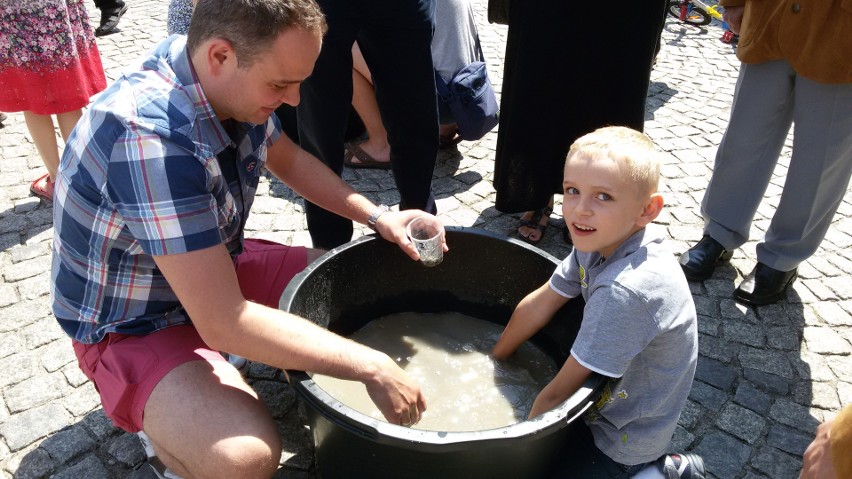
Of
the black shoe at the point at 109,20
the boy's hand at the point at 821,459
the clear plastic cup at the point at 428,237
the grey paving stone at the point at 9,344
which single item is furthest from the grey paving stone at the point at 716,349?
the black shoe at the point at 109,20

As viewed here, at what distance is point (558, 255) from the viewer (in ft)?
12.3

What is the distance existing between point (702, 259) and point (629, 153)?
184 centimetres

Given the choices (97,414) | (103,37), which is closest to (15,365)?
(97,414)

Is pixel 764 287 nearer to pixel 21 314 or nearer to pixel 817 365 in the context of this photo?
pixel 817 365

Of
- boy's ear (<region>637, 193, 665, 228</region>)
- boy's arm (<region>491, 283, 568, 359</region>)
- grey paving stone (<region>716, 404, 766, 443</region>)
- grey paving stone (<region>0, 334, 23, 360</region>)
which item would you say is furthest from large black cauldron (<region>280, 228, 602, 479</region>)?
grey paving stone (<region>0, 334, 23, 360</region>)

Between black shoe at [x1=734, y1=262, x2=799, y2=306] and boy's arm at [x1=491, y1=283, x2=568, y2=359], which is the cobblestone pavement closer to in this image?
black shoe at [x1=734, y1=262, x2=799, y2=306]

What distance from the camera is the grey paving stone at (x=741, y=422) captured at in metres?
2.67

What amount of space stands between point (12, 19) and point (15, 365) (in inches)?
76.1

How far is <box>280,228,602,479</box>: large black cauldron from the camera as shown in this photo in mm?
1797

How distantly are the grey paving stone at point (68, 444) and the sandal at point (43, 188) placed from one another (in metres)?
1.97

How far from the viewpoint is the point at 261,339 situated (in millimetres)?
1922

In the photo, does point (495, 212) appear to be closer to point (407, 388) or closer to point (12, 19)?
point (407, 388)

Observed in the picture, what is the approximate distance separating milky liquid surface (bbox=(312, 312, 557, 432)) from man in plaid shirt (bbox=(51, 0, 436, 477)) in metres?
0.46

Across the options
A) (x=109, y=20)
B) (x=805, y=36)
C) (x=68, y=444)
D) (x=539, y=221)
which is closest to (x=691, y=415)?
(x=539, y=221)
